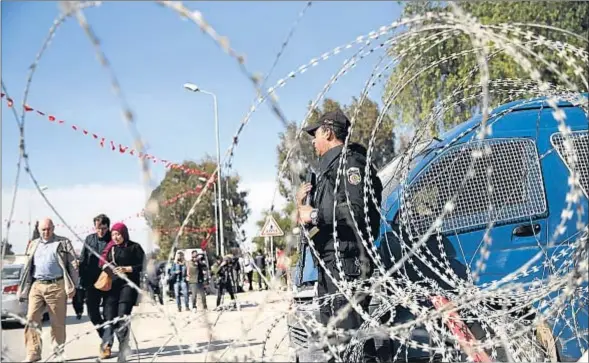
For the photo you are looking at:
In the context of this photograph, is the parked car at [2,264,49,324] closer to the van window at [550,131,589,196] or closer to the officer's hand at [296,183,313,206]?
the officer's hand at [296,183,313,206]

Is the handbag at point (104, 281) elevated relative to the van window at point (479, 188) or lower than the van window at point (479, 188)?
lower

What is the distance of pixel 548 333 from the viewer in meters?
4.58

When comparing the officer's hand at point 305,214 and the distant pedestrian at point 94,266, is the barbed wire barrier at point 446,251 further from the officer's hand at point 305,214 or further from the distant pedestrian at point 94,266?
the distant pedestrian at point 94,266

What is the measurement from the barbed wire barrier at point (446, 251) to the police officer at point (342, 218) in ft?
0.17

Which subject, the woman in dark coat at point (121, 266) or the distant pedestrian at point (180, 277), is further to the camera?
the distant pedestrian at point (180, 277)

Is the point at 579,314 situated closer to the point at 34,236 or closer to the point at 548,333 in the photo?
the point at 548,333

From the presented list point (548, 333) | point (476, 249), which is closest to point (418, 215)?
point (476, 249)

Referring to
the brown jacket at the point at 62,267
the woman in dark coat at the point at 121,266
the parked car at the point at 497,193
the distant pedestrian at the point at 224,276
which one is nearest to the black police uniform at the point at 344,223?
the parked car at the point at 497,193

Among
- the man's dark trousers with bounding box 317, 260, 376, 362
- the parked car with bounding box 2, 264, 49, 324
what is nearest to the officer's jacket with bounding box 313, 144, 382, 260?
A: the man's dark trousers with bounding box 317, 260, 376, 362

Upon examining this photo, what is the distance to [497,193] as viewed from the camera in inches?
196

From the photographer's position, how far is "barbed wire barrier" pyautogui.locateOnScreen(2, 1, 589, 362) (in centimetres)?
274

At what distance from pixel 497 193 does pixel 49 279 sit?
4580 millimetres

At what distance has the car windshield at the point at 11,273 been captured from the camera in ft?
43.1

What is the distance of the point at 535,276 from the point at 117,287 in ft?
13.6
